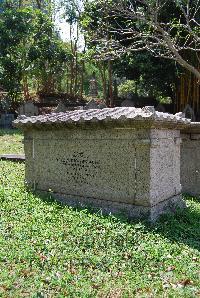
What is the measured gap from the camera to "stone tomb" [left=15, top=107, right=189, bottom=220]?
6.63 metres

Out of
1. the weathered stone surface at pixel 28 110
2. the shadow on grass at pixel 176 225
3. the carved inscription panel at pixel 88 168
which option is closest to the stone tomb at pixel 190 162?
the shadow on grass at pixel 176 225

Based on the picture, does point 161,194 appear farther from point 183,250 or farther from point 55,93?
point 55,93

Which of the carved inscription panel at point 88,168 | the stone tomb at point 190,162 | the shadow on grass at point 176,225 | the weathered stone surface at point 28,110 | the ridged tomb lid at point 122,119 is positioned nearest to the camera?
the shadow on grass at point 176,225

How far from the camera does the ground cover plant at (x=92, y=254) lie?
4199mm

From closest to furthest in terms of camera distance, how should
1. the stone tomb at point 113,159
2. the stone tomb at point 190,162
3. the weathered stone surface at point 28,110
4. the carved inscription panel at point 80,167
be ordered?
1. the stone tomb at point 113,159
2. the carved inscription panel at point 80,167
3. the stone tomb at point 190,162
4. the weathered stone surface at point 28,110

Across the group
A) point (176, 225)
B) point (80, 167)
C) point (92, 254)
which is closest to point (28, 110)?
point (80, 167)

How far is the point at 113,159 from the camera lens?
7023 millimetres

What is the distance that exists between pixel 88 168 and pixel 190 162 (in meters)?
3.72

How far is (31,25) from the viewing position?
76.2 feet

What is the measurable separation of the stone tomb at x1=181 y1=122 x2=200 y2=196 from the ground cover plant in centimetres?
264

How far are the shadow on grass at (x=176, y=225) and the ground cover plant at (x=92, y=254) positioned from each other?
0.06 feet

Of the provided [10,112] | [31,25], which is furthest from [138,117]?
[31,25]

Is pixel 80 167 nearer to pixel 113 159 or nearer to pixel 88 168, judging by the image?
pixel 88 168

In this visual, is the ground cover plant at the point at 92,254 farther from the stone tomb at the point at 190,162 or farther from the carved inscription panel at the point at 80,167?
the stone tomb at the point at 190,162
